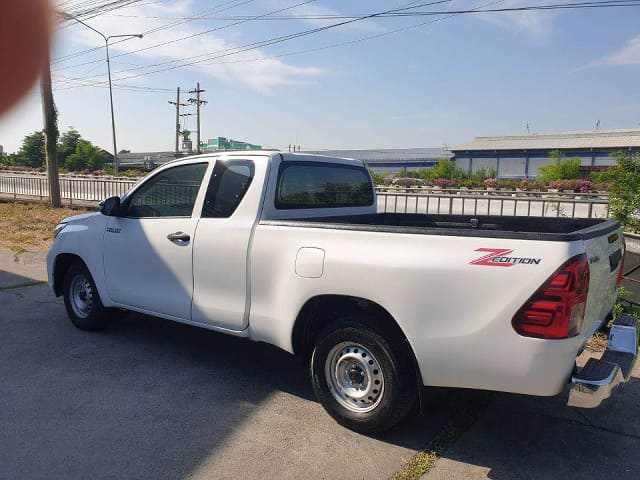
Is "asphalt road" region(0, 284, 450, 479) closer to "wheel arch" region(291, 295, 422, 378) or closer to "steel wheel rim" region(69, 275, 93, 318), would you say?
"steel wheel rim" region(69, 275, 93, 318)

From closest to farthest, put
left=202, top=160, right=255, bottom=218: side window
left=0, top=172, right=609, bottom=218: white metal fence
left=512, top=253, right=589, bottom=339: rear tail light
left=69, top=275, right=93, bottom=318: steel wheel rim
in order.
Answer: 1. left=512, top=253, right=589, bottom=339: rear tail light
2. left=202, top=160, right=255, bottom=218: side window
3. left=69, top=275, right=93, bottom=318: steel wheel rim
4. left=0, top=172, right=609, bottom=218: white metal fence

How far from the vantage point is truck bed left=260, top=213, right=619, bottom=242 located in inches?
112

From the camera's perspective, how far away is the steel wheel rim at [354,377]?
11.2 feet

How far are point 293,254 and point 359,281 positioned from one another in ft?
1.90

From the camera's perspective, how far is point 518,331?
278 cm

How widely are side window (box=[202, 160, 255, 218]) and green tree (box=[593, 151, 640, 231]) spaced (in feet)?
13.8

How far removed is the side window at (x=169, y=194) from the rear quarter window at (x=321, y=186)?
751 millimetres

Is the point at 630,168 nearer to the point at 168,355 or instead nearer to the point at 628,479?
the point at 628,479

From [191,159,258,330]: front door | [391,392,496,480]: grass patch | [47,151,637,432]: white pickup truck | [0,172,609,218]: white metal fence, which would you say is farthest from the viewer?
[0,172,609,218]: white metal fence

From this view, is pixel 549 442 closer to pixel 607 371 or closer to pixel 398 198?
pixel 607 371

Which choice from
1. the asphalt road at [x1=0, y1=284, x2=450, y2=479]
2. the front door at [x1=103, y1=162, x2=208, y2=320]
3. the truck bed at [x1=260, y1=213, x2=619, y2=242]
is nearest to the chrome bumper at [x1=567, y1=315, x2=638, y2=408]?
the truck bed at [x1=260, y1=213, x2=619, y2=242]

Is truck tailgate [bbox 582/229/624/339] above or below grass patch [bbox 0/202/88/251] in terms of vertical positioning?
above

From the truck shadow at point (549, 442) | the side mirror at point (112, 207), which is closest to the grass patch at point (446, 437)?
the truck shadow at point (549, 442)

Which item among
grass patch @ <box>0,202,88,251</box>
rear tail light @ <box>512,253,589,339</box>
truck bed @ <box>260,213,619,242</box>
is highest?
truck bed @ <box>260,213,619,242</box>
